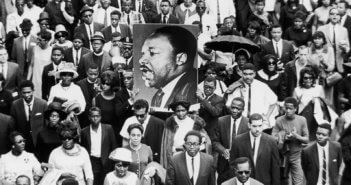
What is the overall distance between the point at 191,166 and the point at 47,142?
2.64 m

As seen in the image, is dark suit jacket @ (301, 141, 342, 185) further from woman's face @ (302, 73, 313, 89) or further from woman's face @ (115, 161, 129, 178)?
woman's face @ (115, 161, 129, 178)

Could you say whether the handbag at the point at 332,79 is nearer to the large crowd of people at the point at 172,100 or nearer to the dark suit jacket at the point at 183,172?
the large crowd of people at the point at 172,100

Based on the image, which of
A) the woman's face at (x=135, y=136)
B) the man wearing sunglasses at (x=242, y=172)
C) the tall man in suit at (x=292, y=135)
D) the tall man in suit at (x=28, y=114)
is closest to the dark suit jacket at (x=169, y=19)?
the tall man in suit at (x=28, y=114)

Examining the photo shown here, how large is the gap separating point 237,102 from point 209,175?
5.16 ft

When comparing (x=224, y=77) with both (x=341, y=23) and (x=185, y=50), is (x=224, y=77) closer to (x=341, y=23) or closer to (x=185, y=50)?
(x=185, y=50)

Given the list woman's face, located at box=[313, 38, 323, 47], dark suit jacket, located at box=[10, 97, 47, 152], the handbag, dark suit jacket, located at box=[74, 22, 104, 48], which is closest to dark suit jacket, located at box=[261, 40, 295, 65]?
woman's face, located at box=[313, 38, 323, 47]

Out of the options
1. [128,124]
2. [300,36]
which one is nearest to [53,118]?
[128,124]

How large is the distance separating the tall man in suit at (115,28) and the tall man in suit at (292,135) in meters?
4.67

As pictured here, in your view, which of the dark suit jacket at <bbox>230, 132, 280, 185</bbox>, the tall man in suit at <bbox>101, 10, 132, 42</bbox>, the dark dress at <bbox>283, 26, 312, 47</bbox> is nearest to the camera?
the dark suit jacket at <bbox>230, 132, 280, 185</bbox>

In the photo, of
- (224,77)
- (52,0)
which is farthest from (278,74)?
(52,0)

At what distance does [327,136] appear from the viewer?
562 inches

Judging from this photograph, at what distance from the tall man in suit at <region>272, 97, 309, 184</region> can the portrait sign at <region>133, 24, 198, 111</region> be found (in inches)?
54.1

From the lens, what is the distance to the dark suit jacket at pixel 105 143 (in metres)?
14.9

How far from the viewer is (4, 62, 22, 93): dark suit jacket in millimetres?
16972
